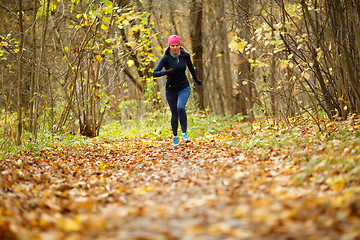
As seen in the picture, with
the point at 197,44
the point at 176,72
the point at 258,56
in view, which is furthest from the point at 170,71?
the point at 197,44

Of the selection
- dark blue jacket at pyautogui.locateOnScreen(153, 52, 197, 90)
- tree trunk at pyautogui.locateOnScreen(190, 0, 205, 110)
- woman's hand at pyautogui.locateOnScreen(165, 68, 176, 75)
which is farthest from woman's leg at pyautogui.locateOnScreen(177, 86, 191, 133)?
tree trunk at pyautogui.locateOnScreen(190, 0, 205, 110)

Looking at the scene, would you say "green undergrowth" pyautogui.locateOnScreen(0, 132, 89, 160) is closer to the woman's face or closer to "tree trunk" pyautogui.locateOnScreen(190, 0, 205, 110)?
the woman's face

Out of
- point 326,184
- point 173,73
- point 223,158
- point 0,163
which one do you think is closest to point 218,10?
point 173,73

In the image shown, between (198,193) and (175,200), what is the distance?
1.01 ft

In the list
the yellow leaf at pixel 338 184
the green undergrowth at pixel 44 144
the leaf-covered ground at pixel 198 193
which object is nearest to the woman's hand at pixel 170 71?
the leaf-covered ground at pixel 198 193

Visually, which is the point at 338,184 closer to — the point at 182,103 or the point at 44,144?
the point at 182,103

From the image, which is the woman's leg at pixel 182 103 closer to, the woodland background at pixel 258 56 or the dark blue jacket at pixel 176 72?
the dark blue jacket at pixel 176 72

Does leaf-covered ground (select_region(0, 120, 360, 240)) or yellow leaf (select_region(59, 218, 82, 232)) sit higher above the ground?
yellow leaf (select_region(59, 218, 82, 232))

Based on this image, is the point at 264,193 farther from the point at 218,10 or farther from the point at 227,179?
the point at 218,10

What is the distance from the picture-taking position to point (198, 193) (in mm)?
3166

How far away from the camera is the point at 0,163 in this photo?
502cm

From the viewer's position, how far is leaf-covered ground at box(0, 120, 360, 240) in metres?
2.11

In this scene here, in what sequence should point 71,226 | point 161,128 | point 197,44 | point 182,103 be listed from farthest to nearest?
1. point 197,44
2. point 161,128
3. point 182,103
4. point 71,226

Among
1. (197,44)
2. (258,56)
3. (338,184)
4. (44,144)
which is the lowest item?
(338,184)
